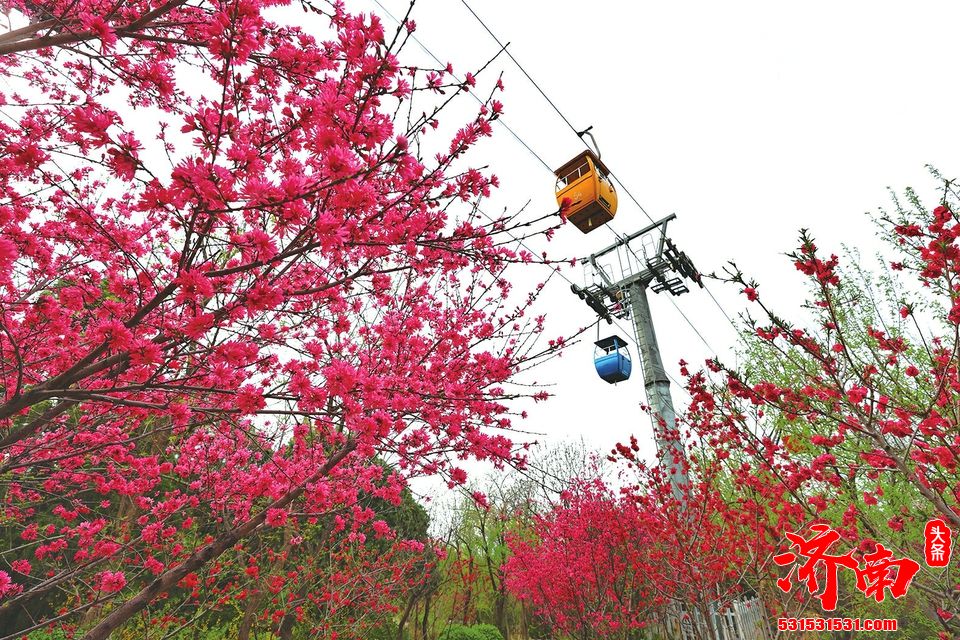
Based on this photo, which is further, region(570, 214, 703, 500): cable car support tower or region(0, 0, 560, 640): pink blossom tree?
region(570, 214, 703, 500): cable car support tower

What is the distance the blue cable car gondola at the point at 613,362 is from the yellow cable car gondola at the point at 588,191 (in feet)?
15.1

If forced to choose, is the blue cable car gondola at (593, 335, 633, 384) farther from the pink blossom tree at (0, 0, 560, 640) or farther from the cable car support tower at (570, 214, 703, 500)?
the pink blossom tree at (0, 0, 560, 640)

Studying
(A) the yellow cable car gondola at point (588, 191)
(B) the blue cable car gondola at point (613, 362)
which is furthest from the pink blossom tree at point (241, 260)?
(B) the blue cable car gondola at point (613, 362)

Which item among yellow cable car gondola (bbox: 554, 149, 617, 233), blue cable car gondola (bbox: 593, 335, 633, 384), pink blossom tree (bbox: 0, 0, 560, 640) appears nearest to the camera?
pink blossom tree (bbox: 0, 0, 560, 640)

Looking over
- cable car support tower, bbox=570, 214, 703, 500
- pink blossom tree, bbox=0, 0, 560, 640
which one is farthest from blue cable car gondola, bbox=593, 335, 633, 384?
pink blossom tree, bbox=0, 0, 560, 640

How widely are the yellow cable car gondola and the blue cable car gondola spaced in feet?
15.1

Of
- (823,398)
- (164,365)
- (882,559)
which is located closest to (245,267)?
(164,365)

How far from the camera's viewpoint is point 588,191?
6828mm

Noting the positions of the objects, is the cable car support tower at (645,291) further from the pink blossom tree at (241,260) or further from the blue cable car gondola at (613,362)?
the pink blossom tree at (241,260)

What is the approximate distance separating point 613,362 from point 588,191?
211 inches

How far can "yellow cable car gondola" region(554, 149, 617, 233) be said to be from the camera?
22.5ft

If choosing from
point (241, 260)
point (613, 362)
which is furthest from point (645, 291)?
point (241, 260)

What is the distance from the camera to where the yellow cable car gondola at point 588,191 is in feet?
22.5

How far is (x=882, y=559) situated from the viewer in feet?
11.7
